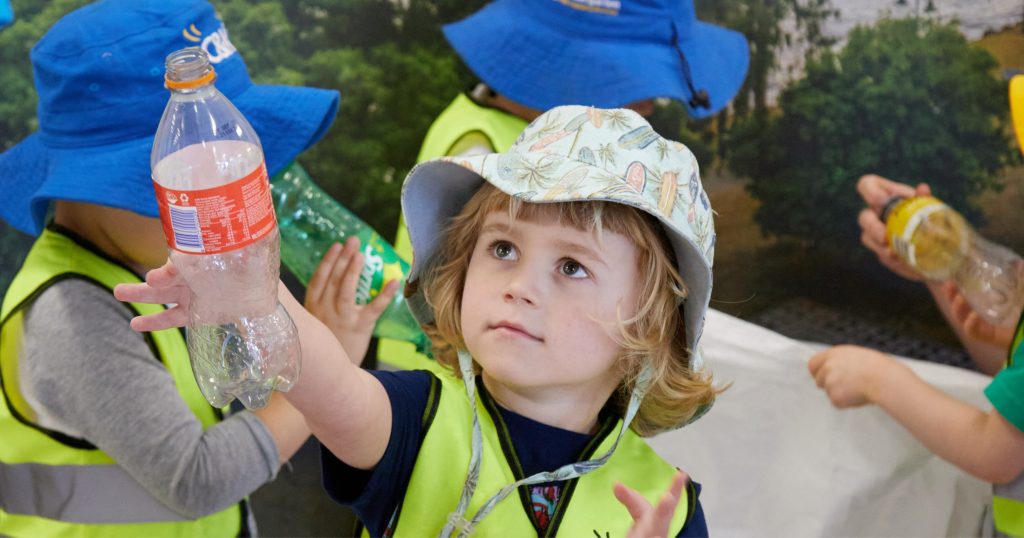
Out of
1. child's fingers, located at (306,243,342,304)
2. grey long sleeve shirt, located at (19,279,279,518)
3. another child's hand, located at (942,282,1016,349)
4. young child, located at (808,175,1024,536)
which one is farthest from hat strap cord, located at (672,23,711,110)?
grey long sleeve shirt, located at (19,279,279,518)

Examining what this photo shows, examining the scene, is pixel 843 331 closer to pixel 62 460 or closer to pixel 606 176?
pixel 606 176

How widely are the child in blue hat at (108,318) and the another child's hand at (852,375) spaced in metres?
0.73

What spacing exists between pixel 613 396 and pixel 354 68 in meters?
1.18

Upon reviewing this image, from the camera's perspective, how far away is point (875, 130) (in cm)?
206

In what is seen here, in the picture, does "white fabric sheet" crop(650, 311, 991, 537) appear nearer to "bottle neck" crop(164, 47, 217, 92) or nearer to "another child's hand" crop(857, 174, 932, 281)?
"another child's hand" crop(857, 174, 932, 281)

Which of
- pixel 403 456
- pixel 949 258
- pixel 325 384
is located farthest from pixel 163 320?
pixel 949 258

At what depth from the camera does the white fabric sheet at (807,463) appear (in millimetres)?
1405

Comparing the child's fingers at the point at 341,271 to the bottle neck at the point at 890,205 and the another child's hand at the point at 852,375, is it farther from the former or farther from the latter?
the bottle neck at the point at 890,205

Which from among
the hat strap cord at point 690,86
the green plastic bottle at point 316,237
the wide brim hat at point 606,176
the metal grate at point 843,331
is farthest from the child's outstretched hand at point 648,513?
the metal grate at point 843,331

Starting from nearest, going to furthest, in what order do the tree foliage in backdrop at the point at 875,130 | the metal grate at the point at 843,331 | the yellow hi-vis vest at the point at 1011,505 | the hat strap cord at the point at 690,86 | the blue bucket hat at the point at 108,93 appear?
1. the blue bucket hat at the point at 108,93
2. the yellow hi-vis vest at the point at 1011,505
3. the hat strap cord at the point at 690,86
4. the tree foliage in backdrop at the point at 875,130
5. the metal grate at the point at 843,331

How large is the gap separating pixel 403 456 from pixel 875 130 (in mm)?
1488

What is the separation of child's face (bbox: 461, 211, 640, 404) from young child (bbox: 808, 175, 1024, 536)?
548 millimetres

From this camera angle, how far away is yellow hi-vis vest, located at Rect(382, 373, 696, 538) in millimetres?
937

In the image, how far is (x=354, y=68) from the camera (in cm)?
203
